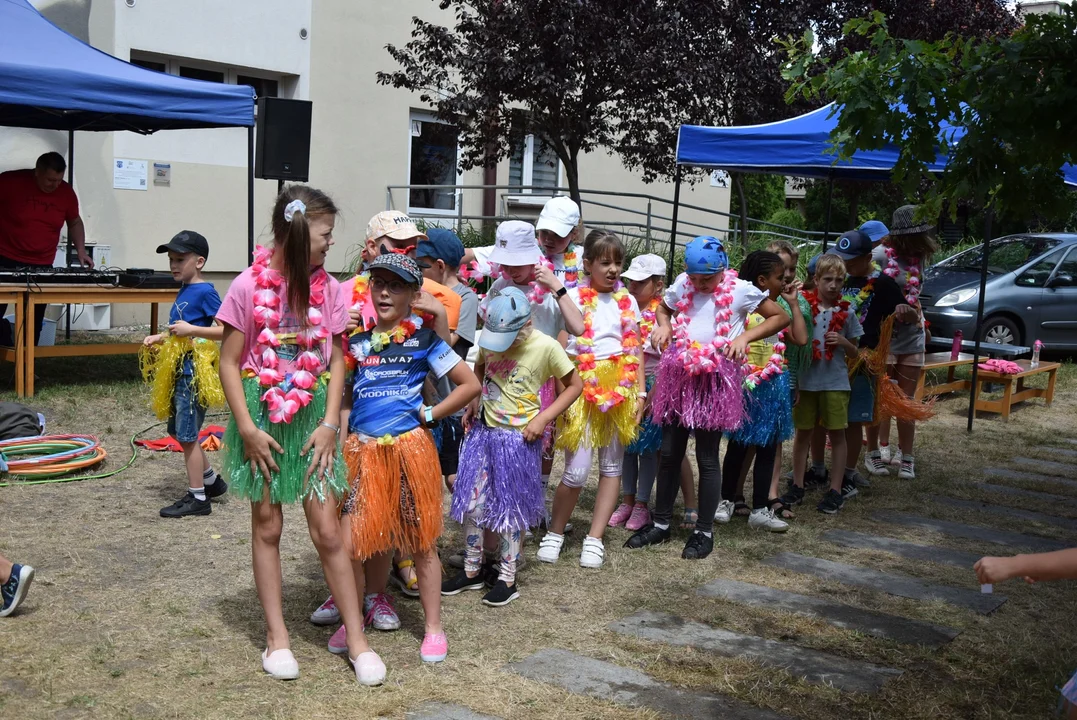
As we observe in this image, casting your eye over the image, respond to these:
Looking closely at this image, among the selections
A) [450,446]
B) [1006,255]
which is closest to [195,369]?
[450,446]

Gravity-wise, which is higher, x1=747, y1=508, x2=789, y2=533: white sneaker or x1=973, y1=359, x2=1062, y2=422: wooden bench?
x1=973, y1=359, x2=1062, y2=422: wooden bench

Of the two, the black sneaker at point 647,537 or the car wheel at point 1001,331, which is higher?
the car wheel at point 1001,331

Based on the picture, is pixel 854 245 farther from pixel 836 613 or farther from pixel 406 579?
pixel 406 579

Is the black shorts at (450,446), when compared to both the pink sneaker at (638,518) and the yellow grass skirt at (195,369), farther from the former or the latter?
the yellow grass skirt at (195,369)

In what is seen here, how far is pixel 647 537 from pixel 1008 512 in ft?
8.67

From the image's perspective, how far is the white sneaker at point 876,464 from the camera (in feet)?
24.4

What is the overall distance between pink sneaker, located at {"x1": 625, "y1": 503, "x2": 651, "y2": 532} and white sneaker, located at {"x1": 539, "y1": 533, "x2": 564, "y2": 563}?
0.65 m

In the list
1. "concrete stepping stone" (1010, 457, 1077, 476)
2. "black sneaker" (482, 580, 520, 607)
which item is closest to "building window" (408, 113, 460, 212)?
"concrete stepping stone" (1010, 457, 1077, 476)

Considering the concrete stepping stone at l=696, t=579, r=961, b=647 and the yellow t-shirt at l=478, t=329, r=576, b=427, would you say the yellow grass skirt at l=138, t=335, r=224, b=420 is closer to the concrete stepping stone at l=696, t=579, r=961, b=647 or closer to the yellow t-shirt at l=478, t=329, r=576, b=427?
the yellow t-shirt at l=478, t=329, r=576, b=427

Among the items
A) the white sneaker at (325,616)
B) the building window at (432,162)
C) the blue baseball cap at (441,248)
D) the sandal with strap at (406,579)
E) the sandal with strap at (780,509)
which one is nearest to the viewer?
the white sneaker at (325,616)

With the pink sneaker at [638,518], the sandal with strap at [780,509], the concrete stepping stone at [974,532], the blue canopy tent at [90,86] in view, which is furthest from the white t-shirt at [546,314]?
the blue canopy tent at [90,86]

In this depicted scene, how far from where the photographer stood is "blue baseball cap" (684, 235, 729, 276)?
520 cm

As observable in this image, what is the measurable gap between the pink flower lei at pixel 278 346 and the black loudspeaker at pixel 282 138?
5628mm

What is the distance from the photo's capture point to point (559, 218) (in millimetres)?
5176
